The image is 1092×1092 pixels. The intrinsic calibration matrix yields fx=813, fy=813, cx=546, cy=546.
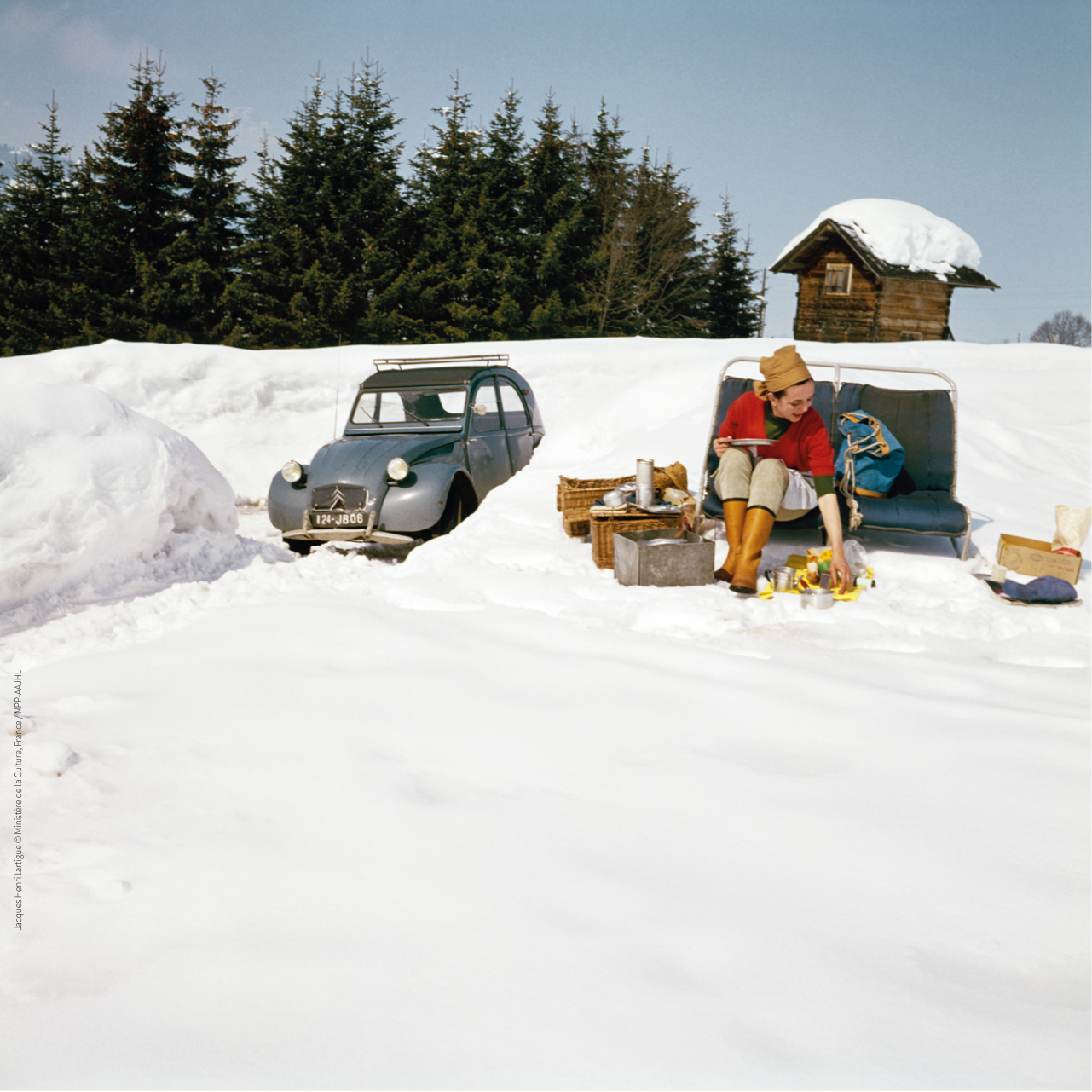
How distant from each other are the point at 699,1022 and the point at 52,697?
251cm

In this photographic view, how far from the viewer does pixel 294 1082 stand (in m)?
1.37

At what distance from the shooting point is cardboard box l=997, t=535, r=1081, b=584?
4.87 meters

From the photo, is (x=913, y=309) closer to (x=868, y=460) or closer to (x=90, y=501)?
(x=868, y=460)

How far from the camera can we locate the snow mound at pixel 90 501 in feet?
14.4

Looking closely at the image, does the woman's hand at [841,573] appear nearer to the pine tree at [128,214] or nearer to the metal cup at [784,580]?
the metal cup at [784,580]

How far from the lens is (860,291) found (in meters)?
22.4

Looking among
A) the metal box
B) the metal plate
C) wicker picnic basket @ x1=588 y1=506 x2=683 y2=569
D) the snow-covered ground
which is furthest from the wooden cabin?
the metal box

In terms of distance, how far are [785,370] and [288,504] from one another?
4017mm

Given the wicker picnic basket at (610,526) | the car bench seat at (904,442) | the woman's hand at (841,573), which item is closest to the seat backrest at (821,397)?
the car bench seat at (904,442)

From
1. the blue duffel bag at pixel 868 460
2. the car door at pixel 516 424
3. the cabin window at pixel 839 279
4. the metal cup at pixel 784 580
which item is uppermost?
the cabin window at pixel 839 279

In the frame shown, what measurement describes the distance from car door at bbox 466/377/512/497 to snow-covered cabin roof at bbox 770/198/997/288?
57.1 feet

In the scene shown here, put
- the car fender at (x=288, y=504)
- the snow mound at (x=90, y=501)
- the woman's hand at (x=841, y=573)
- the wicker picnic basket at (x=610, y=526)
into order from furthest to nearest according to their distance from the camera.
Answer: the car fender at (x=288, y=504)
the wicker picnic basket at (x=610, y=526)
the woman's hand at (x=841, y=573)
the snow mound at (x=90, y=501)

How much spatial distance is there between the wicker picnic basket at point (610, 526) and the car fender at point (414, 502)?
5.58 ft

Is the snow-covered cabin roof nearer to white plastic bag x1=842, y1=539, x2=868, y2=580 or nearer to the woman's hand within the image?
white plastic bag x1=842, y1=539, x2=868, y2=580
